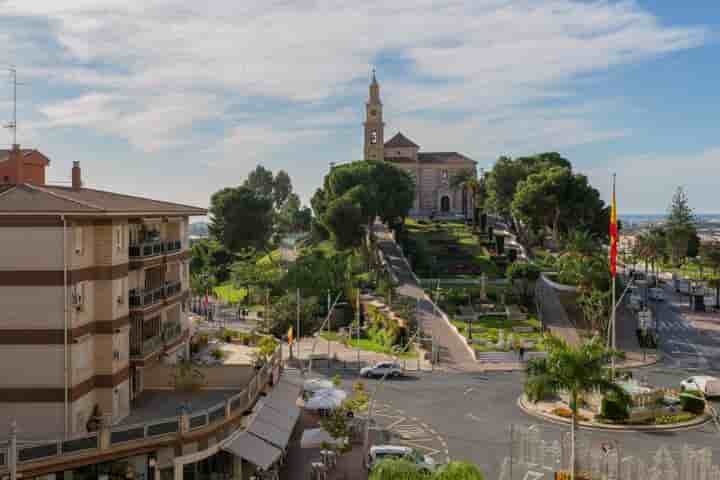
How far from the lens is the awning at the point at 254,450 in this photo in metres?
29.9

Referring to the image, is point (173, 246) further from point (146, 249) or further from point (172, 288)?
point (146, 249)

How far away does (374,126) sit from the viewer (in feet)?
510

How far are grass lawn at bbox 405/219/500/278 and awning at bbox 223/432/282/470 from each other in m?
63.3

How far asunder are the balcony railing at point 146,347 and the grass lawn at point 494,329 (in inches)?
1276

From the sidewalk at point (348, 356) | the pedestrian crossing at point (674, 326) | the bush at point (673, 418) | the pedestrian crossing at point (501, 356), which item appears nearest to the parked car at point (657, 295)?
the pedestrian crossing at point (674, 326)

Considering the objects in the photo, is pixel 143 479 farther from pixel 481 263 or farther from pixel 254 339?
pixel 481 263

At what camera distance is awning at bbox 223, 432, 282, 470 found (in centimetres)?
2989

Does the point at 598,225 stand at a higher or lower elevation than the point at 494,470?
higher

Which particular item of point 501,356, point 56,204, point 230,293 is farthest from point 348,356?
point 230,293

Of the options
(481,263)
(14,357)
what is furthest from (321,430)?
(481,263)

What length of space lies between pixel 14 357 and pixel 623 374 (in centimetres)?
3801

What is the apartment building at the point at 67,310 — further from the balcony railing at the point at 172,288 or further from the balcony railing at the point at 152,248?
the balcony railing at the point at 172,288

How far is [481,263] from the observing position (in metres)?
98.9

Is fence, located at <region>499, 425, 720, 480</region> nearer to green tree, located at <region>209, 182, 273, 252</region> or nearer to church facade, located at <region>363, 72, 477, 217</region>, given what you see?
green tree, located at <region>209, 182, 273, 252</region>
